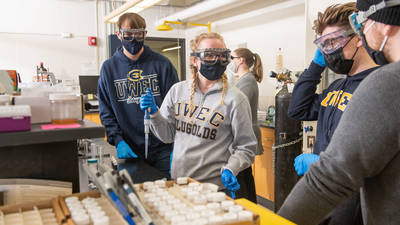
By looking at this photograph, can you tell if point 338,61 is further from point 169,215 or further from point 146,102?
point 169,215

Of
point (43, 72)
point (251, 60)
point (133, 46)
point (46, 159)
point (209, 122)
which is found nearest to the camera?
point (46, 159)

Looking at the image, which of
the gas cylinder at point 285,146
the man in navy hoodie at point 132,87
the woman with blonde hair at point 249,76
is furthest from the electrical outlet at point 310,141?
the man in navy hoodie at point 132,87

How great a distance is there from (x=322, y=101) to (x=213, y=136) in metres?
0.67

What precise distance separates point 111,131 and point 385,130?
2.03m

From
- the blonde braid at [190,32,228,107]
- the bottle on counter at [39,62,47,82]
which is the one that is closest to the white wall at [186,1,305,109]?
the blonde braid at [190,32,228,107]

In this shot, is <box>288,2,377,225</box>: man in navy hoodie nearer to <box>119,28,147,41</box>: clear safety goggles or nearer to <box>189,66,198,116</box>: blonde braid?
<box>189,66,198,116</box>: blonde braid

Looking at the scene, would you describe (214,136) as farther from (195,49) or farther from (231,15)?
(231,15)

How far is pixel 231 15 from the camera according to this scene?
19.5 ft

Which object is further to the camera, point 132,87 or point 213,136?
point 132,87

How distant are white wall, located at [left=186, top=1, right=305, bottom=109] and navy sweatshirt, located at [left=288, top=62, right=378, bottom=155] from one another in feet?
7.88

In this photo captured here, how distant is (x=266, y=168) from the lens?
3986mm

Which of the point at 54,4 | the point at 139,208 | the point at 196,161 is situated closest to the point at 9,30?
the point at 54,4

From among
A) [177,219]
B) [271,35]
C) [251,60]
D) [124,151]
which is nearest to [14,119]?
[177,219]

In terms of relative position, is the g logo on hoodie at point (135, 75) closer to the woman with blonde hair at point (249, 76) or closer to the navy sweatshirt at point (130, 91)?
the navy sweatshirt at point (130, 91)
